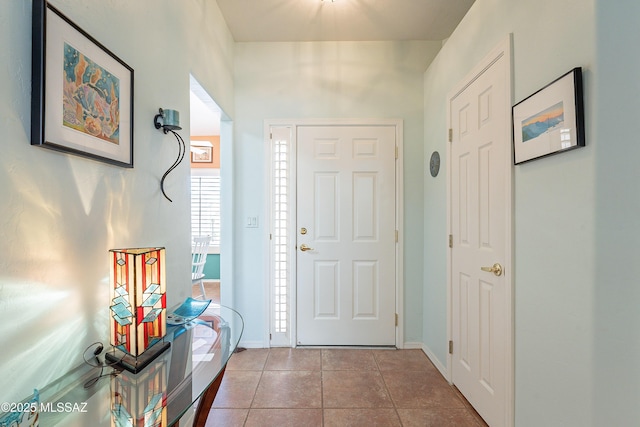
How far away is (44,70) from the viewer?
78 cm

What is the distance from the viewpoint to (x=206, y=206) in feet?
17.6

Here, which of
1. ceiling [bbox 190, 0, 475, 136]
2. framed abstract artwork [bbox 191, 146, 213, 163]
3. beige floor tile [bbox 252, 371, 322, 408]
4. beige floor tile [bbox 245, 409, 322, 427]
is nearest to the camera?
beige floor tile [bbox 245, 409, 322, 427]

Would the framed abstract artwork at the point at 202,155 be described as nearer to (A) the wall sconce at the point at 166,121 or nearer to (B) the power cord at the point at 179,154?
(B) the power cord at the point at 179,154

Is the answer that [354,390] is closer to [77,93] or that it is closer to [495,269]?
[495,269]

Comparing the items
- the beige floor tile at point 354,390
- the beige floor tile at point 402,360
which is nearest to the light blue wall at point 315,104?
the beige floor tile at point 402,360

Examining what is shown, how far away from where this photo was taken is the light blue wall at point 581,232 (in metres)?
0.92

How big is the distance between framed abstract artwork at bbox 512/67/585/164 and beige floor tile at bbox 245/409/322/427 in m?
1.88

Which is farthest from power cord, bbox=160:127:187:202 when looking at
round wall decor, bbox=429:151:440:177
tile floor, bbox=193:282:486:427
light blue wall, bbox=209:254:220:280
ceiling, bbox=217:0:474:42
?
light blue wall, bbox=209:254:220:280

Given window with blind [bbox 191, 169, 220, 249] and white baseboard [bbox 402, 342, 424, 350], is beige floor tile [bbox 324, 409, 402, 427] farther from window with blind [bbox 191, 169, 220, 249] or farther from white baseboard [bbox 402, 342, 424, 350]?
window with blind [bbox 191, 169, 220, 249]

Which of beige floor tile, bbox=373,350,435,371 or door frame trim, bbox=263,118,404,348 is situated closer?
beige floor tile, bbox=373,350,435,371

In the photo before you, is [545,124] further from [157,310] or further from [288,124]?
[288,124]

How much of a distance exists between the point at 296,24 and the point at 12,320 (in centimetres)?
264

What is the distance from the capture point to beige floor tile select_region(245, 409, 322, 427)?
1.73m

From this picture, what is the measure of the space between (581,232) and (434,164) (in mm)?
1485
